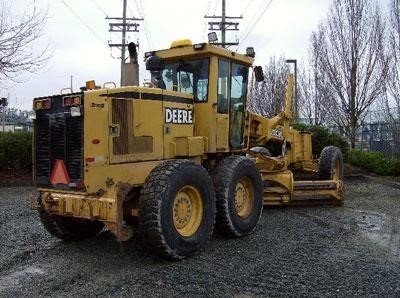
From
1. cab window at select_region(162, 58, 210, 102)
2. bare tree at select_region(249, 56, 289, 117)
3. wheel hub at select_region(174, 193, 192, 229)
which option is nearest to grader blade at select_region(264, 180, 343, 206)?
cab window at select_region(162, 58, 210, 102)

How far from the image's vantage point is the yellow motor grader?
233 inches

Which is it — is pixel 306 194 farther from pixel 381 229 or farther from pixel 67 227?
pixel 67 227

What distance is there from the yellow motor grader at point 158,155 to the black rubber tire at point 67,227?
15mm

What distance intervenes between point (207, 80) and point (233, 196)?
69.2 inches

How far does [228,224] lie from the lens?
718 centimetres

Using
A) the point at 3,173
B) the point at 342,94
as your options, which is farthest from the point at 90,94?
the point at 342,94

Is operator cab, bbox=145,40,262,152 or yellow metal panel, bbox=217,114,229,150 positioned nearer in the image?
operator cab, bbox=145,40,262,152

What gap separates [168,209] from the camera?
5.98 m

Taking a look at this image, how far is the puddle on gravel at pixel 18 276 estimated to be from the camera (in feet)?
17.5

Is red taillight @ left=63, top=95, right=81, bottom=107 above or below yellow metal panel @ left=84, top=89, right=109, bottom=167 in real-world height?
above

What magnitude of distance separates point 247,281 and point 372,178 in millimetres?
10692

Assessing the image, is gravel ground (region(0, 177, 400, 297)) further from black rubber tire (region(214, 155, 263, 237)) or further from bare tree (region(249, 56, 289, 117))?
bare tree (region(249, 56, 289, 117))

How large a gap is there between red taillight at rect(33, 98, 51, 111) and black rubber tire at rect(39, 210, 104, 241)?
1.43 m

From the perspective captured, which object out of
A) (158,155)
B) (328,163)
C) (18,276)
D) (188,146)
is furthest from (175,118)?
(328,163)
